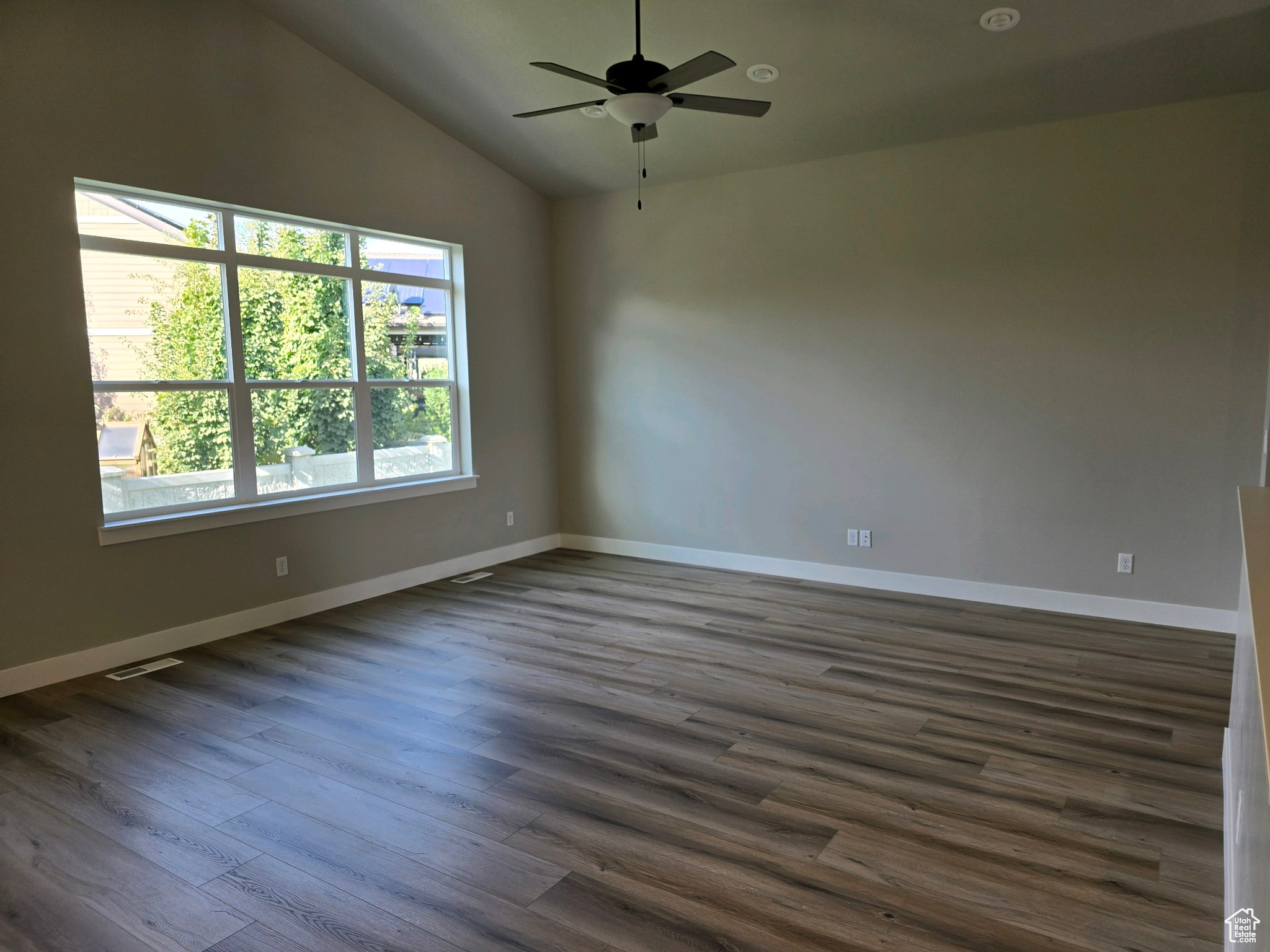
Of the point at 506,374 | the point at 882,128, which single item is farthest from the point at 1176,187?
the point at 506,374

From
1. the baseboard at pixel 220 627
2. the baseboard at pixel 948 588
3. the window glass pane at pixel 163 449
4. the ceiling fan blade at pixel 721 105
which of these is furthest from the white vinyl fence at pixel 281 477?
the ceiling fan blade at pixel 721 105

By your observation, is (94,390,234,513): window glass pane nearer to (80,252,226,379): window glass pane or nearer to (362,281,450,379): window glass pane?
(80,252,226,379): window glass pane

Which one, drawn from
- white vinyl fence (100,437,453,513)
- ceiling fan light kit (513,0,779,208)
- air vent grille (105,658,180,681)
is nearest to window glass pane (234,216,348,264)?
white vinyl fence (100,437,453,513)

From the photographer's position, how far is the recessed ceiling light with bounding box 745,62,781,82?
4.41 m

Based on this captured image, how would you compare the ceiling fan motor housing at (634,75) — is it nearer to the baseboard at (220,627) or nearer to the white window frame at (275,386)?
the white window frame at (275,386)

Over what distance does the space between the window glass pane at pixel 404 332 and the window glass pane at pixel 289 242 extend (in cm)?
32

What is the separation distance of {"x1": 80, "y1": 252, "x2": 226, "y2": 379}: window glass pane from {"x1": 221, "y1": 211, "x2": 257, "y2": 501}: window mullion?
0.06 meters

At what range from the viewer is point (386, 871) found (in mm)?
2361

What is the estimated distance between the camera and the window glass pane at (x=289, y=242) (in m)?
4.75

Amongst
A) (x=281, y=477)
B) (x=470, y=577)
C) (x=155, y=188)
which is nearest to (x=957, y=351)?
(x=470, y=577)

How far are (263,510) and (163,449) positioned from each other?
0.64 meters

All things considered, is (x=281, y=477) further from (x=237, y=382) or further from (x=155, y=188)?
(x=155, y=188)

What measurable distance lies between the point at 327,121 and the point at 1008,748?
5.13m

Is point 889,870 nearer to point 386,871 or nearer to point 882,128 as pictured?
point 386,871
